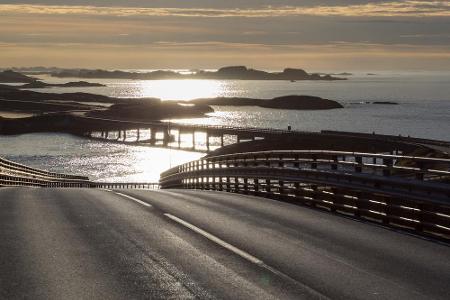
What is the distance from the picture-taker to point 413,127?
200 meters

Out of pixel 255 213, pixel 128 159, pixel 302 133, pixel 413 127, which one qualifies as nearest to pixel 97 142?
pixel 128 159

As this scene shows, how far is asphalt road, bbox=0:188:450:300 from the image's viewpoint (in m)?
9.11

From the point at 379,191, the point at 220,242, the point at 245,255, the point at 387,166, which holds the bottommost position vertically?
the point at 220,242

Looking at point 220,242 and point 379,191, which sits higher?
point 379,191

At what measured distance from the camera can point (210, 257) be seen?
11430mm

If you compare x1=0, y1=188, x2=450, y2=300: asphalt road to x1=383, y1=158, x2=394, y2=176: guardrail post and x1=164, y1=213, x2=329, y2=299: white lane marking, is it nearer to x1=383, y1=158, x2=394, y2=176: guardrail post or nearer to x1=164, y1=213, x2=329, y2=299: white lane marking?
x1=164, y1=213, x2=329, y2=299: white lane marking

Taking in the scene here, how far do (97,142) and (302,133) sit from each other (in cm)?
6162

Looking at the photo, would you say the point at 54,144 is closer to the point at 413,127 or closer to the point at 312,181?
the point at 413,127

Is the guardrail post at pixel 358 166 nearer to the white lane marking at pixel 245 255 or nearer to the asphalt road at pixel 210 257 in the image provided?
the asphalt road at pixel 210 257

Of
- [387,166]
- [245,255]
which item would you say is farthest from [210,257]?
[387,166]

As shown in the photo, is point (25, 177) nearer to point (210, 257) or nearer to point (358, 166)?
point (358, 166)

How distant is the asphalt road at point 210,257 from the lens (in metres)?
9.11

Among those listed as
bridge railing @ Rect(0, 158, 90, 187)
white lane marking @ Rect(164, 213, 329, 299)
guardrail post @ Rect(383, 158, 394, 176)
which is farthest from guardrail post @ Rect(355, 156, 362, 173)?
bridge railing @ Rect(0, 158, 90, 187)

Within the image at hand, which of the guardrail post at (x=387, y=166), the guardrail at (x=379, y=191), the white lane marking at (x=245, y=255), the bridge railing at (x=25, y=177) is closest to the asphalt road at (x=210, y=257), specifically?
the white lane marking at (x=245, y=255)
